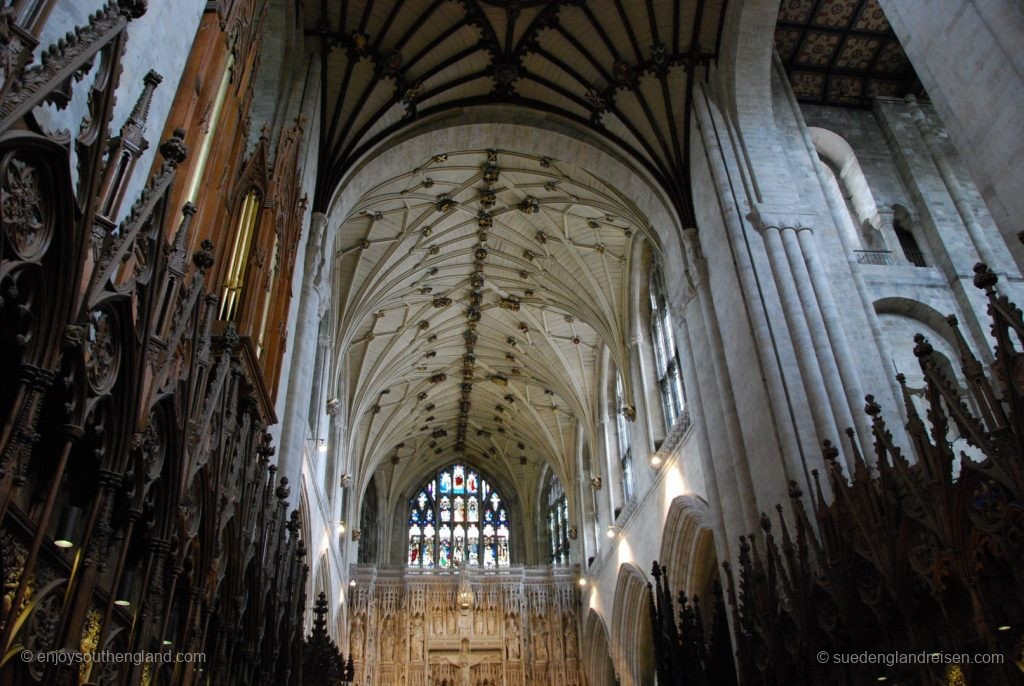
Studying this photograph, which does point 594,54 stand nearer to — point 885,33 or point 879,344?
point 885,33

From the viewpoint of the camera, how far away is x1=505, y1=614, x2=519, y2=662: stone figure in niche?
22703 mm

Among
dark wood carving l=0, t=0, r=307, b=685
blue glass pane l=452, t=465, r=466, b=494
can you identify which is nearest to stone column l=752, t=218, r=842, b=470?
dark wood carving l=0, t=0, r=307, b=685

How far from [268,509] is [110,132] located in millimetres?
4030

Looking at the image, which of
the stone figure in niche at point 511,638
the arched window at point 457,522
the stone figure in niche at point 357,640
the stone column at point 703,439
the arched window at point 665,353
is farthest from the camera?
the arched window at point 457,522

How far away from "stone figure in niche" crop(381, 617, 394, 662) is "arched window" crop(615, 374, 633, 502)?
8.58 m

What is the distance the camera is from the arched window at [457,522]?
90.2 feet

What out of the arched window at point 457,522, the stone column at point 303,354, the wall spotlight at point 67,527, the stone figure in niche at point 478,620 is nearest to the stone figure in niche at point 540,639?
the stone figure in niche at point 478,620

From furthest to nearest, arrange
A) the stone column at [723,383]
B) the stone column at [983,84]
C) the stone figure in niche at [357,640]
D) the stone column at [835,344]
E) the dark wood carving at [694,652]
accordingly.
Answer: the stone figure in niche at [357,640] → the stone column at [723,383] → the stone column at [835,344] → the dark wood carving at [694,652] → the stone column at [983,84]

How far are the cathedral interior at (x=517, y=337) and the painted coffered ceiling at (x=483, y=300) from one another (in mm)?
109

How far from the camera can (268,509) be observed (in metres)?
6.86

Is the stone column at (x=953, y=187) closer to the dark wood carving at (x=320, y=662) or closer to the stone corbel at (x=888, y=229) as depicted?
the stone corbel at (x=888, y=229)

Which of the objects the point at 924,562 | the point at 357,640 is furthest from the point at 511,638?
the point at 924,562

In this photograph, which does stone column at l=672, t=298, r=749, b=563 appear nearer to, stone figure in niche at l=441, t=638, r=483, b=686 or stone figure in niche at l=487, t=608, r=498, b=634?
stone figure in niche at l=487, t=608, r=498, b=634

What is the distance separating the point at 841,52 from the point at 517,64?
607 cm
